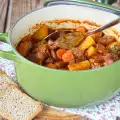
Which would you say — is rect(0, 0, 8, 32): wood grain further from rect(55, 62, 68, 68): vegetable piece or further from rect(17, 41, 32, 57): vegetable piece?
rect(55, 62, 68, 68): vegetable piece

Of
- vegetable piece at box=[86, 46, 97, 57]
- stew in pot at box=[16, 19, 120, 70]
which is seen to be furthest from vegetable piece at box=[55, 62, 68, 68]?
vegetable piece at box=[86, 46, 97, 57]

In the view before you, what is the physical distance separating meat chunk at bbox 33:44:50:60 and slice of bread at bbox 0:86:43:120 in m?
0.15

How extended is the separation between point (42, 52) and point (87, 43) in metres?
0.19

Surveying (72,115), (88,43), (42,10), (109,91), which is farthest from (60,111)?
(42,10)

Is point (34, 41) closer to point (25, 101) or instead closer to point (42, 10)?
point (42, 10)

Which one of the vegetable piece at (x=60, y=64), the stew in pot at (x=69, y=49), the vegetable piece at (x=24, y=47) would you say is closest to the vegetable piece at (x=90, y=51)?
the stew in pot at (x=69, y=49)

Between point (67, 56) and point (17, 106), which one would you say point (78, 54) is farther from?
point (17, 106)

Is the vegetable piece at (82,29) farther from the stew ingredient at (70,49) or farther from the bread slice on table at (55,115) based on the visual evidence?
the bread slice on table at (55,115)

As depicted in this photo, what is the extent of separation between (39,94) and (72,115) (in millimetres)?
138

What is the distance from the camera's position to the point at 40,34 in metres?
1.50

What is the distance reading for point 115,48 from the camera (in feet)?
4.62

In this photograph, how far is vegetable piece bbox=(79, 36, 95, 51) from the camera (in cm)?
142

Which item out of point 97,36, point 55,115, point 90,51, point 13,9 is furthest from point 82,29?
point 13,9

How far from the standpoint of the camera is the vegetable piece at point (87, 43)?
4.65 ft
